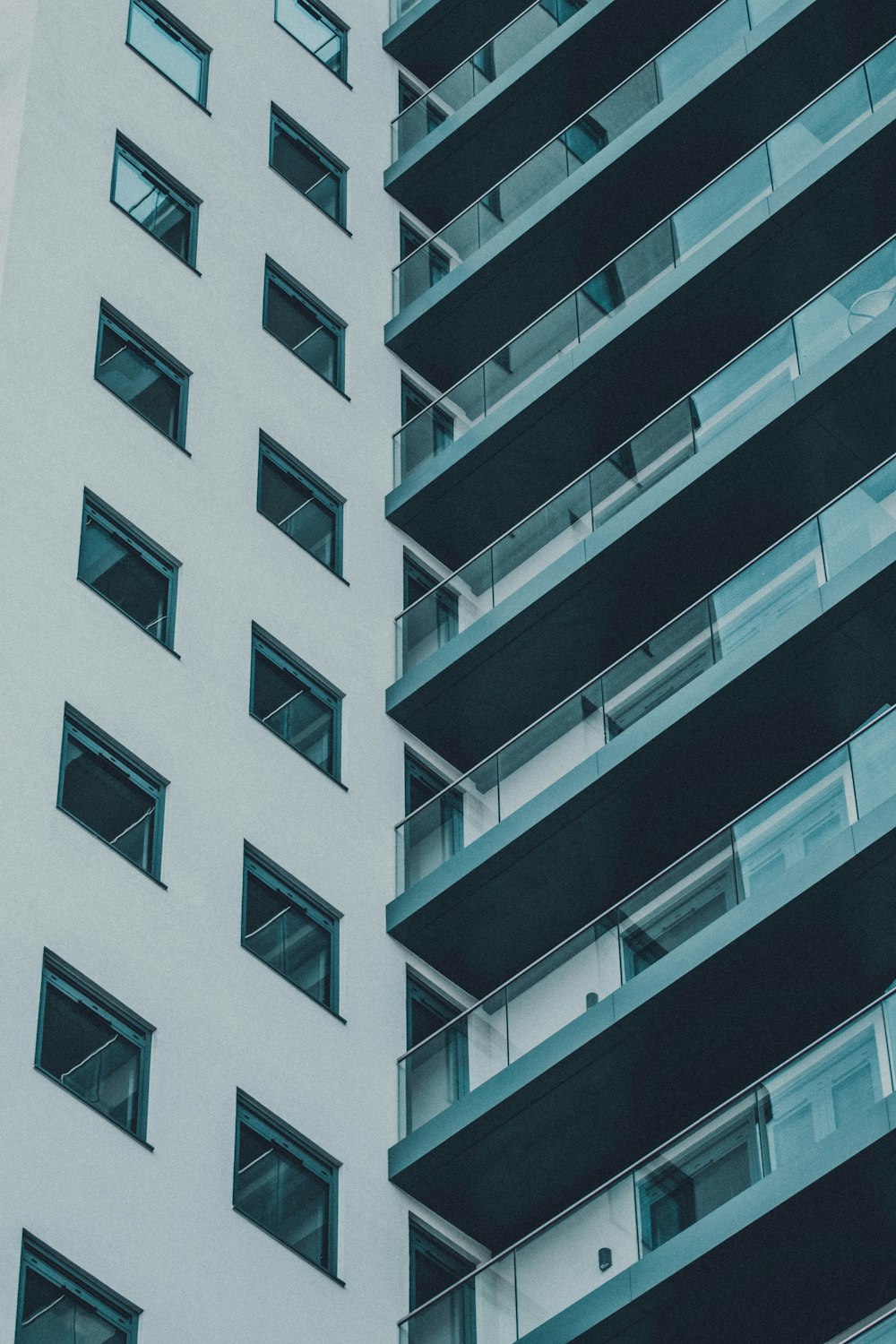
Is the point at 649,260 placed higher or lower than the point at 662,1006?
higher

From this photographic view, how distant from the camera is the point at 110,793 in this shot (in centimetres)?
2022

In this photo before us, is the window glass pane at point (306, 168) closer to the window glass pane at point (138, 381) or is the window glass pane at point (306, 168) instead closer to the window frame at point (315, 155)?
the window frame at point (315, 155)

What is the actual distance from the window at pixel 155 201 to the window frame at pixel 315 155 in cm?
213

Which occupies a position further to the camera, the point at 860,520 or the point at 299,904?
the point at 299,904

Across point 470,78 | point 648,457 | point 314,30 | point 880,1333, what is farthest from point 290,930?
point 470,78

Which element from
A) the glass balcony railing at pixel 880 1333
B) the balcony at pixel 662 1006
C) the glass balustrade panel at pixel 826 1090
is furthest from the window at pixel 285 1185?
the glass balcony railing at pixel 880 1333

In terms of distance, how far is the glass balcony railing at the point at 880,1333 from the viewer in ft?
51.3

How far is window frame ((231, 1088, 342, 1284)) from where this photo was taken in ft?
63.8

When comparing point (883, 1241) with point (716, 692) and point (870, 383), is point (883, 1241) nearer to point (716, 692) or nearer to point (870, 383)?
point (716, 692)

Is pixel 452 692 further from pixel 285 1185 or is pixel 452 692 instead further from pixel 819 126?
pixel 819 126

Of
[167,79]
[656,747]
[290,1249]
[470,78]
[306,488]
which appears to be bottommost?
[290,1249]

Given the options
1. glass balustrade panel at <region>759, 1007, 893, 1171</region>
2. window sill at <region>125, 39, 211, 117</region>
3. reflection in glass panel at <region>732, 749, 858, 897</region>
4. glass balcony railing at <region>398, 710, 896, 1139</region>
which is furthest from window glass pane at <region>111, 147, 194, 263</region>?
glass balustrade panel at <region>759, 1007, 893, 1171</region>

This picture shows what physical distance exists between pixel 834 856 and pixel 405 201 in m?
13.6

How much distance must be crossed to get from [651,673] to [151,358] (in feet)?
19.9
